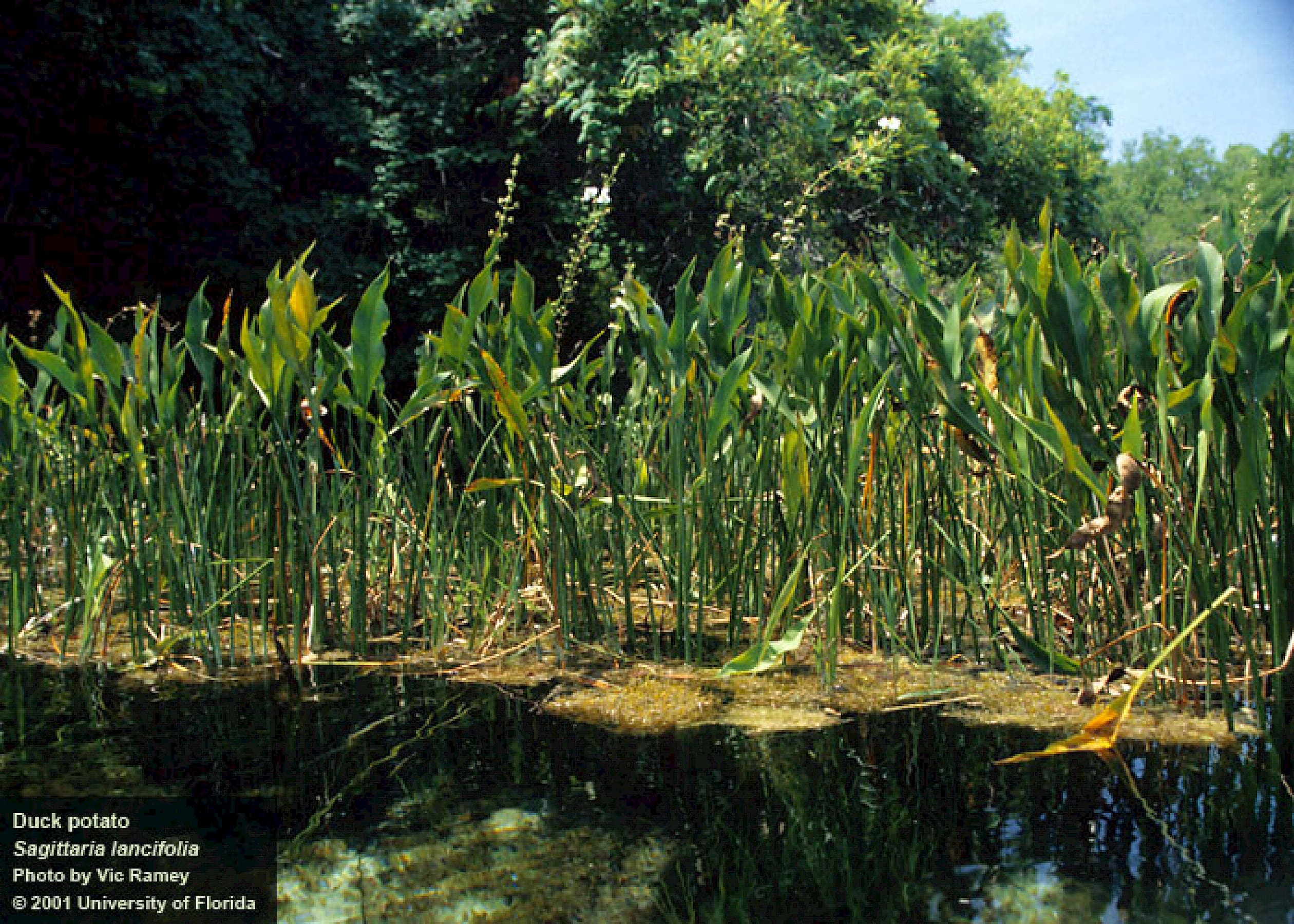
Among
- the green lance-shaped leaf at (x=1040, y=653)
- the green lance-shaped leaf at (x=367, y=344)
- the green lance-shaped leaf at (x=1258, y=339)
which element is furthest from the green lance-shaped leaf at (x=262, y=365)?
the green lance-shaped leaf at (x=1258, y=339)

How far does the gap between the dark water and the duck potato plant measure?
198 mm

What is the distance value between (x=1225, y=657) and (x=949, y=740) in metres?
0.34

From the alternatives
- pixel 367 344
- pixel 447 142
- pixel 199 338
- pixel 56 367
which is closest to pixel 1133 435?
pixel 367 344

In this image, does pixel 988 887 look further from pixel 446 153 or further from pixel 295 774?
pixel 446 153

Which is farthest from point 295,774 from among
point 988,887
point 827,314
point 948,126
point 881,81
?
point 948,126

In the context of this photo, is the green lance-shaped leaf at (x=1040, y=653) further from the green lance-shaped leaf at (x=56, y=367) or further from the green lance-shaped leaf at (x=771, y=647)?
the green lance-shaped leaf at (x=56, y=367)

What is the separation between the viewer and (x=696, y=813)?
1.03 m

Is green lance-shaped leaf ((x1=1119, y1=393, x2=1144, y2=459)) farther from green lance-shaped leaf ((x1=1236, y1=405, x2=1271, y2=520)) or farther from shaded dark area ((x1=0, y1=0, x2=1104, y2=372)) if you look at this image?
shaded dark area ((x1=0, y1=0, x2=1104, y2=372))

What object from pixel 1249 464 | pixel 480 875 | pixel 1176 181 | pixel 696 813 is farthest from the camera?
pixel 1176 181

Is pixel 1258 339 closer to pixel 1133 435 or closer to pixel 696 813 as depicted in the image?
pixel 1133 435

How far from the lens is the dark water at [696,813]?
84cm

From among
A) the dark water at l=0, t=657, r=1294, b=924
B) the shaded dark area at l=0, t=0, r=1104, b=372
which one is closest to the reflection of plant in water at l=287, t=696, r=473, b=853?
the dark water at l=0, t=657, r=1294, b=924

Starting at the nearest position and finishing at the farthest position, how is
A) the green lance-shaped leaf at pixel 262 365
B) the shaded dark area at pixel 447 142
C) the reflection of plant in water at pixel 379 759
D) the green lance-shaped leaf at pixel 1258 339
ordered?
the reflection of plant in water at pixel 379 759
the green lance-shaped leaf at pixel 1258 339
the green lance-shaped leaf at pixel 262 365
the shaded dark area at pixel 447 142

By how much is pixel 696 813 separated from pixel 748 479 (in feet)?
3.44
